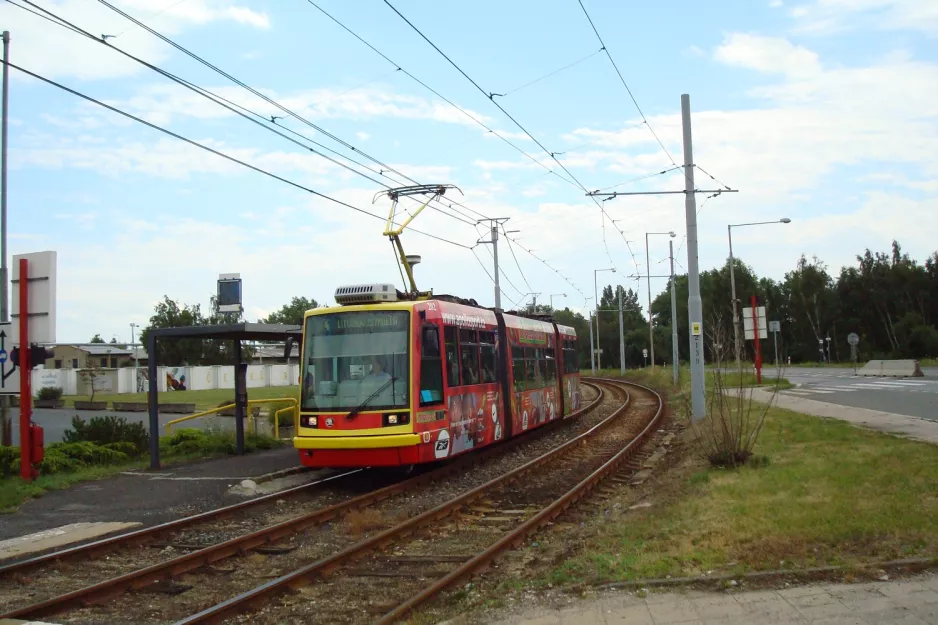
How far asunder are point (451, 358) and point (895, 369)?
3420cm

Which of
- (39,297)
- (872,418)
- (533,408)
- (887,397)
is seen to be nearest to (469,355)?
(533,408)

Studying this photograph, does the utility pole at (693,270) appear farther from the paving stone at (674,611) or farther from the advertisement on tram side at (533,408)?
the paving stone at (674,611)

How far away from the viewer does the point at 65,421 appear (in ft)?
105

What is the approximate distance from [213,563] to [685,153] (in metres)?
15.1

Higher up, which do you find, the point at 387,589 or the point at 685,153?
the point at 685,153

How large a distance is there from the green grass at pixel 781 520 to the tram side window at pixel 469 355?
440 centimetres

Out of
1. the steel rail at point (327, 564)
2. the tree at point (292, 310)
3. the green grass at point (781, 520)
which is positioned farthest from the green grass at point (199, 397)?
the tree at point (292, 310)

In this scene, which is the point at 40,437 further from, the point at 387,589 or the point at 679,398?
the point at 679,398

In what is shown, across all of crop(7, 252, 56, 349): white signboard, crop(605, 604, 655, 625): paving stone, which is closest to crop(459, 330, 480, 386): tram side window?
crop(7, 252, 56, 349): white signboard

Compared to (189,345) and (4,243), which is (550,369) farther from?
(189,345)

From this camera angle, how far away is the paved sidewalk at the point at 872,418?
588 inches

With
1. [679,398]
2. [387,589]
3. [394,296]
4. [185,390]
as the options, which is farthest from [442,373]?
[185,390]

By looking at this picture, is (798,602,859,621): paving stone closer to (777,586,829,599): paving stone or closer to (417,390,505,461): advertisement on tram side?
(777,586,829,599): paving stone

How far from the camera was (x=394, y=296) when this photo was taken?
14.1 metres
